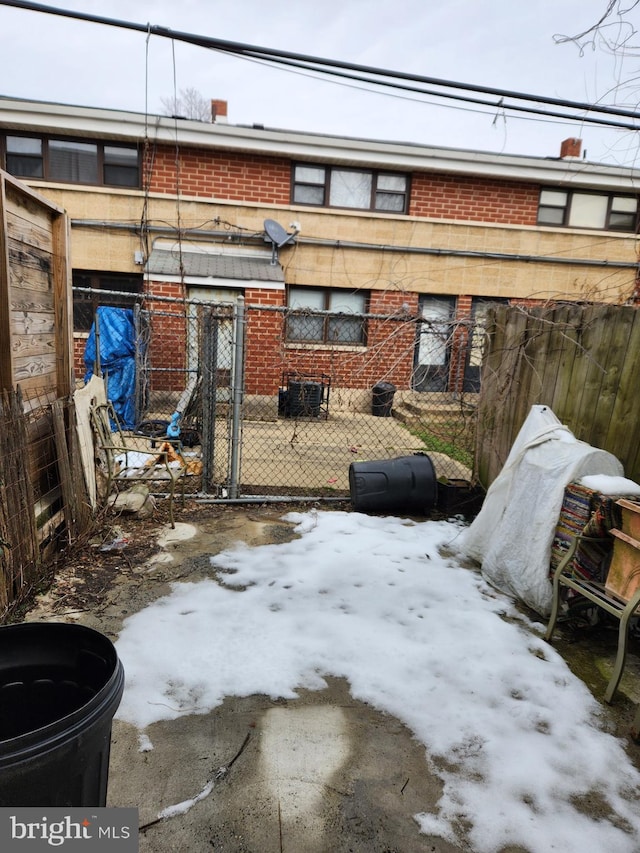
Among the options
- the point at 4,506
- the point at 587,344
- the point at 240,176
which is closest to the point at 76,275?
the point at 240,176

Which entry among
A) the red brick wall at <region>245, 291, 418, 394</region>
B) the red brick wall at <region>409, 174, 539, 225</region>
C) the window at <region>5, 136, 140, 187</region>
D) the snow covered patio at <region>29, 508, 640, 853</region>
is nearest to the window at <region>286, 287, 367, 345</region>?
the red brick wall at <region>245, 291, 418, 394</region>

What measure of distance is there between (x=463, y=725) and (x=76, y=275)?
11.1m

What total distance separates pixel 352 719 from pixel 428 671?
536mm

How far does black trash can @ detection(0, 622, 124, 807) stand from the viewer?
1242mm

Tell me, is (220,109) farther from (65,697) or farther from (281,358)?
(65,697)

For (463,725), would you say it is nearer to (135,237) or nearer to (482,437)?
(482,437)

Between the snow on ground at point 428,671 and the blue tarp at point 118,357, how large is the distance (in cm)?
561

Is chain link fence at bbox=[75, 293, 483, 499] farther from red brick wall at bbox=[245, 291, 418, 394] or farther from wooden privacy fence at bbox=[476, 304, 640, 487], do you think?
wooden privacy fence at bbox=[476, 304, 640, 487]

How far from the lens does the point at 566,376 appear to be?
385 cm

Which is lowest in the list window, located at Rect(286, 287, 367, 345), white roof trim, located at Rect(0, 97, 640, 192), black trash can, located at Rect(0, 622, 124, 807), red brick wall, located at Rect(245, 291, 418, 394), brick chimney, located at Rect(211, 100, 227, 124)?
black trash can, located at Rect(0, 622, 124, 807)

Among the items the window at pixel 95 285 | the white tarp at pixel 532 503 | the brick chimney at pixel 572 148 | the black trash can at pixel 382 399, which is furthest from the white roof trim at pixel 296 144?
the white tarp at pixel 532 503

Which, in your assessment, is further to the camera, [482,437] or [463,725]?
[482,437]

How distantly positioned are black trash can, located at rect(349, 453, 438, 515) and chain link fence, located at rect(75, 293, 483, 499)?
563mm

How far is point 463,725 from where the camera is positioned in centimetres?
226
